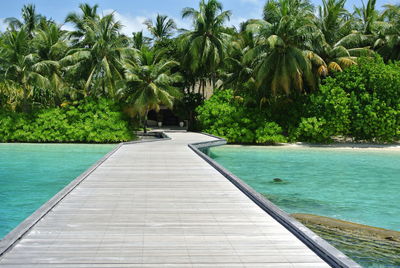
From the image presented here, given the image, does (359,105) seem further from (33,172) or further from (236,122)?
(33,172)

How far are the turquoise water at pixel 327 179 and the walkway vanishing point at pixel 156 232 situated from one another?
3400mm

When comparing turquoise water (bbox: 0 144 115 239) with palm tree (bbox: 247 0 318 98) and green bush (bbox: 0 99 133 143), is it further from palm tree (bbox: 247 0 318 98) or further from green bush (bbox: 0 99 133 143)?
palm tree (bbox: 247 0 318 98)

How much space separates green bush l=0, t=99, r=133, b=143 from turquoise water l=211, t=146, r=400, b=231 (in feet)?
19.9

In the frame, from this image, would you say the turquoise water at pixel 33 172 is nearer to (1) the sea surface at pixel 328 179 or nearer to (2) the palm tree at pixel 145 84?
(2) the palm tree at pixel 145 84

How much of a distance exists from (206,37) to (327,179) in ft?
58.9

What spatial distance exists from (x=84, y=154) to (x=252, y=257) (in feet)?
51.4

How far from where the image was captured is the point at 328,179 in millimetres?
12961

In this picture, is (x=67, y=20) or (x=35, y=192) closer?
(x=35, y=192)

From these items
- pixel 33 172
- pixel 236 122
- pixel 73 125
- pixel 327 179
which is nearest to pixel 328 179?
pixel 327 179

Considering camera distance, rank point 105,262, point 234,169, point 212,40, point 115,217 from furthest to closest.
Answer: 1. point 212,40
2. point 234,169
3. point 115,217
4. point 105,262

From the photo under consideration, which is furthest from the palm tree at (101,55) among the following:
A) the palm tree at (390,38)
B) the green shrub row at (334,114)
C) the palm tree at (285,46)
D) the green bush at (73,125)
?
the palm tree at (390,38)

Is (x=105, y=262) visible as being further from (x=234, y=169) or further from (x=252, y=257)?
(x=234, y=169)

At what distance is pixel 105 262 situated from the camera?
136 inches

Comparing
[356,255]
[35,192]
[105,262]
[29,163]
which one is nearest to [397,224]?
[356,255]
